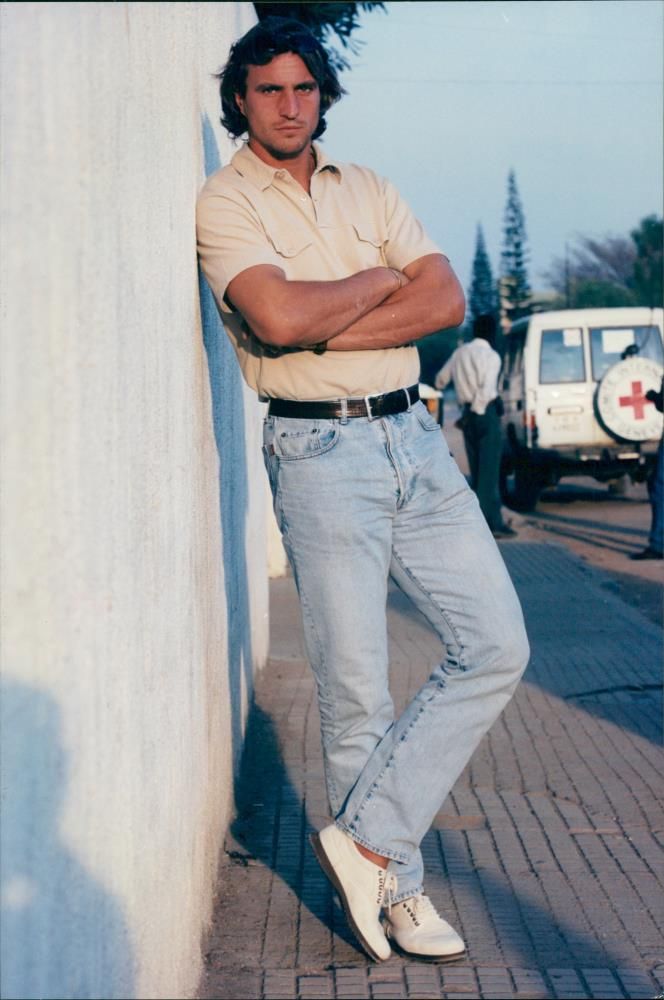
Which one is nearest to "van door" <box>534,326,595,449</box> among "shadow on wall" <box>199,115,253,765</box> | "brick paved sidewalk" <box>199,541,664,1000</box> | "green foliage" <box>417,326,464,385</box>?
"brick paved sidewalk" <box>199,541,664,1000</box>

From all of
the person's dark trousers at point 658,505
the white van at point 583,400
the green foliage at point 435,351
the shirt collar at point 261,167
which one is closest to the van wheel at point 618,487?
the white van at point 583,400

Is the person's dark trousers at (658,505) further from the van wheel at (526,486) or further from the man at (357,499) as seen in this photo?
the man at (357,499)

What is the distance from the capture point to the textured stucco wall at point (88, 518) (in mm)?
2244

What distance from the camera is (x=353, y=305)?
3.35 meters

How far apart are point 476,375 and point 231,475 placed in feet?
27.9

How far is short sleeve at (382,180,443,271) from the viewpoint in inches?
144

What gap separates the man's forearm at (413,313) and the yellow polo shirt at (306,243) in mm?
39

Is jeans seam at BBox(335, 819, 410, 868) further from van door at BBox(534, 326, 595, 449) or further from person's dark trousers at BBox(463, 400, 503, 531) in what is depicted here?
van door at BBox(534, 326, 595, 449)

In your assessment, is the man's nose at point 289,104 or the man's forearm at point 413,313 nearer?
the man's forearm at point 413,313

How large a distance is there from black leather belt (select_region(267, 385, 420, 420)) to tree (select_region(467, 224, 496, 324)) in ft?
307

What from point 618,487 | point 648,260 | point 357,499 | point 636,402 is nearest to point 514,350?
point 636,402

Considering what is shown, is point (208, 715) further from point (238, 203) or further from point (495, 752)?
point (495, 752)

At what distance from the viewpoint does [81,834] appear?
235 cm

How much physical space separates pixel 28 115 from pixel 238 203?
1.28 meters
